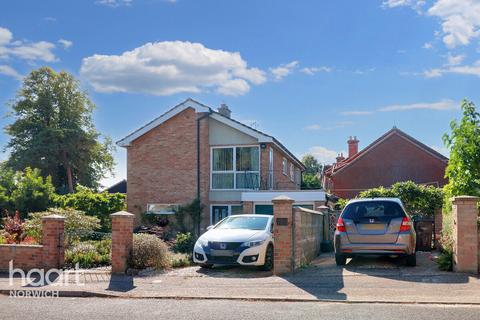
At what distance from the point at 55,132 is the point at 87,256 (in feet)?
106

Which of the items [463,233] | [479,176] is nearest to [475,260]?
[463,233]

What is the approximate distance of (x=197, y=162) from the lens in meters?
24.6

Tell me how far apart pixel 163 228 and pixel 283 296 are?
14381 millimetres

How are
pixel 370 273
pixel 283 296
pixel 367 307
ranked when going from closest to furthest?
pixel 367 307
pixel 283 296
pixel 370 273

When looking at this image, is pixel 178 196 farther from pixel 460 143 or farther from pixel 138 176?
pixel 460 143

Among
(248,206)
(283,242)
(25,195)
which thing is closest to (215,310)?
(283,242)

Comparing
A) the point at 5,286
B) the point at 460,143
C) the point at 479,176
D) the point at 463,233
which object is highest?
the point at 460,143

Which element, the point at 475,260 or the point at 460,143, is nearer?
the point at 475,260

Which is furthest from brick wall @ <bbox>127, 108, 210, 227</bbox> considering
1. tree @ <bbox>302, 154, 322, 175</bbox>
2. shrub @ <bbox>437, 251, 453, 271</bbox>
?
tree @ <bbox>302, 154, 322, 175</bbox>

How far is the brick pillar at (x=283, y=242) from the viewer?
38.2ft

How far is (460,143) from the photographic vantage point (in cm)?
1422

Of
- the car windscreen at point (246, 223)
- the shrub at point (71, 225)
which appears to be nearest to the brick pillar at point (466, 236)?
the car windscreen at point (246, 223)

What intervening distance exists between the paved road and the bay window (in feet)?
50.0

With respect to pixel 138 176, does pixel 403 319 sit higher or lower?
lower
